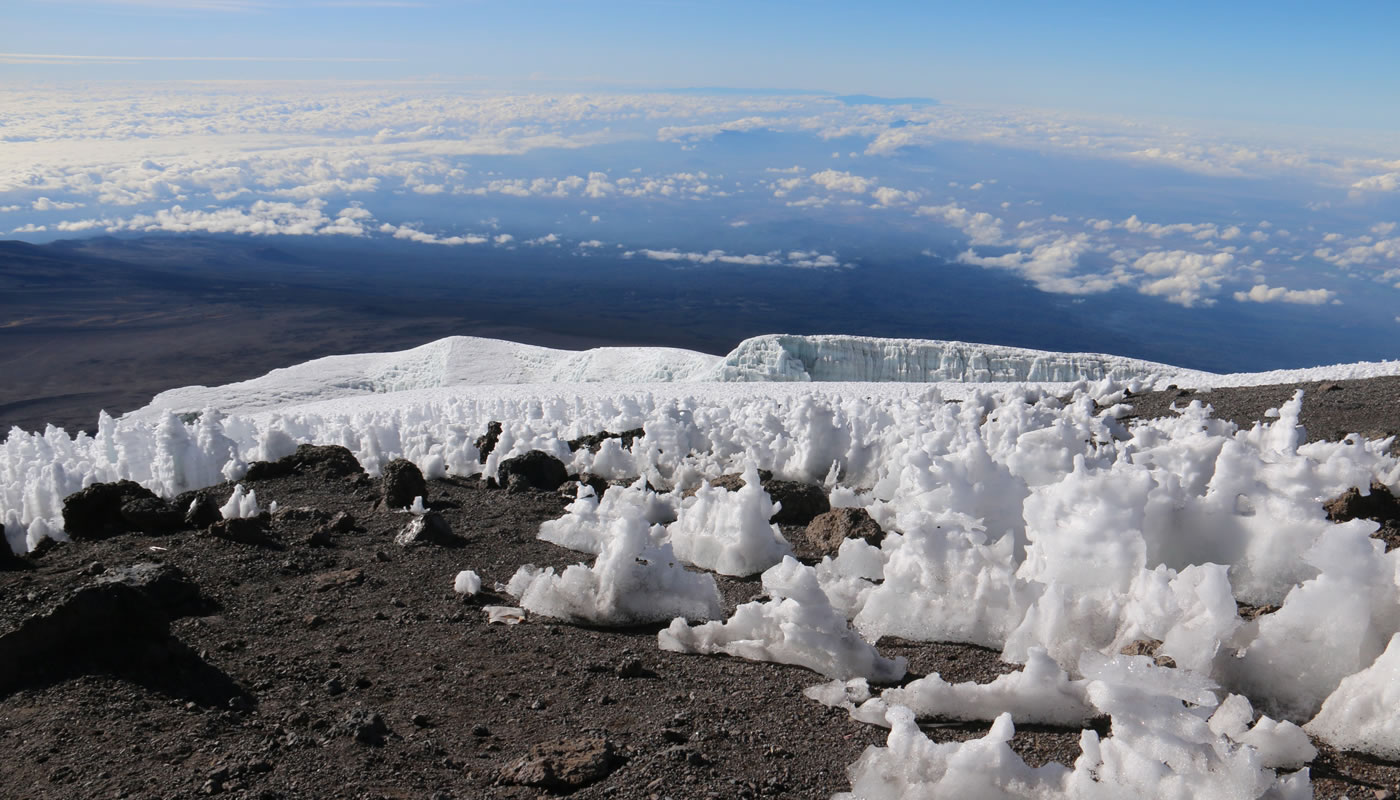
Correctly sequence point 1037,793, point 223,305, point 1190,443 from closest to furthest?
1. point 1037,793
2. point 1190,443
3. point 223,305

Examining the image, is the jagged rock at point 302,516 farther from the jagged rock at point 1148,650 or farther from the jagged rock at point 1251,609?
the jagged rock at point 1251,609

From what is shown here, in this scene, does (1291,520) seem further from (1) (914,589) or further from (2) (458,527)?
(2) (458,527)

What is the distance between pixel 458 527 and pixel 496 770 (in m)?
4.11

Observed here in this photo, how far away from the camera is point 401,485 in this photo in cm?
802

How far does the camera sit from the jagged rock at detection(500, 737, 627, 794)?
3.36 meters

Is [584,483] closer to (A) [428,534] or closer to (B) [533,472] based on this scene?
(B) [533,472]

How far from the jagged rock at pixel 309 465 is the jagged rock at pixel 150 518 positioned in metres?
1.98

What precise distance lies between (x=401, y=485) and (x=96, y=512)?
7.53 feet

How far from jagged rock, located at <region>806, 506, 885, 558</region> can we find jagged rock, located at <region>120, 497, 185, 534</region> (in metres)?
5.00

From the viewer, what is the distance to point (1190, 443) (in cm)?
654

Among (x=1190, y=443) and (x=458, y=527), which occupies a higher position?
(x=1190, y=443)

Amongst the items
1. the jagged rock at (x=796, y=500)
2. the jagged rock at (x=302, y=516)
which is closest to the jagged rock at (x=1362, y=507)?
the jagged rock at (x=796, y=500)

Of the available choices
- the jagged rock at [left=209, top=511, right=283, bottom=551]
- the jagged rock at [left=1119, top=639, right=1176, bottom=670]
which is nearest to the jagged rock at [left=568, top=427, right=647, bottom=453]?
the jagged rock at [left=209, top=511, right=283, bottom=551]

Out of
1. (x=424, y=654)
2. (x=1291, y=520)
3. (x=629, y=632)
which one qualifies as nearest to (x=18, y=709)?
(x=424, y=654)
